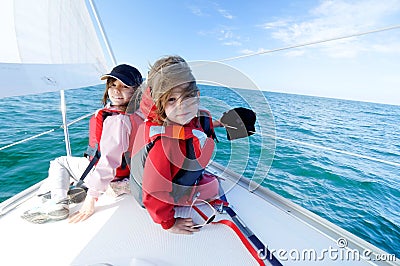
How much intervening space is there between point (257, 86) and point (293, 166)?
284 cm

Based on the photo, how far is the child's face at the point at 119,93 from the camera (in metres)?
0.96

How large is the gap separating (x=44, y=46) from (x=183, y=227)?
45.7 inches

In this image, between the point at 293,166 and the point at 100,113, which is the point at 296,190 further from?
the point at 100,113

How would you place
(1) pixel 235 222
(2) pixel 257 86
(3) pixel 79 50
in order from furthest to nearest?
(3) pixel 79 50 → (1) pixel 235 222 → (2) pixel 257 86

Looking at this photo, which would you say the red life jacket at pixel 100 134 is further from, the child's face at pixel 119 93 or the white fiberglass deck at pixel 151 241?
the white fiberglass deck at pixel 151 241

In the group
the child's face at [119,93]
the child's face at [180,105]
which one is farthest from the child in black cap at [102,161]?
the child's face at [180,105]

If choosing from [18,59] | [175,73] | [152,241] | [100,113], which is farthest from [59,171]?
[175,73]

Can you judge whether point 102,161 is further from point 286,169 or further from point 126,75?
point 286,169

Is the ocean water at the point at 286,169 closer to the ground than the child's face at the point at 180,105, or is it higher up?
closer to the ground

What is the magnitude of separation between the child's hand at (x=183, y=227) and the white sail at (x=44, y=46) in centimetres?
63

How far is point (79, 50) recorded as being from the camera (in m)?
1.40

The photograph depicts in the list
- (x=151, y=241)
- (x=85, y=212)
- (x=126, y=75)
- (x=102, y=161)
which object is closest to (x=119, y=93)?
(x=126, y=75)

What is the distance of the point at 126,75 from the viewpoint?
0.94 metres

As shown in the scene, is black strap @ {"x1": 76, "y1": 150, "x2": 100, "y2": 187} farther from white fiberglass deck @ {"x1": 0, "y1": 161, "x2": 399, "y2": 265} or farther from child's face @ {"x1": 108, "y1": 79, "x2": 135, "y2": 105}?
child's face @ {"x1": 108, "y1": 79, "x2": 135, "y2": 105}
